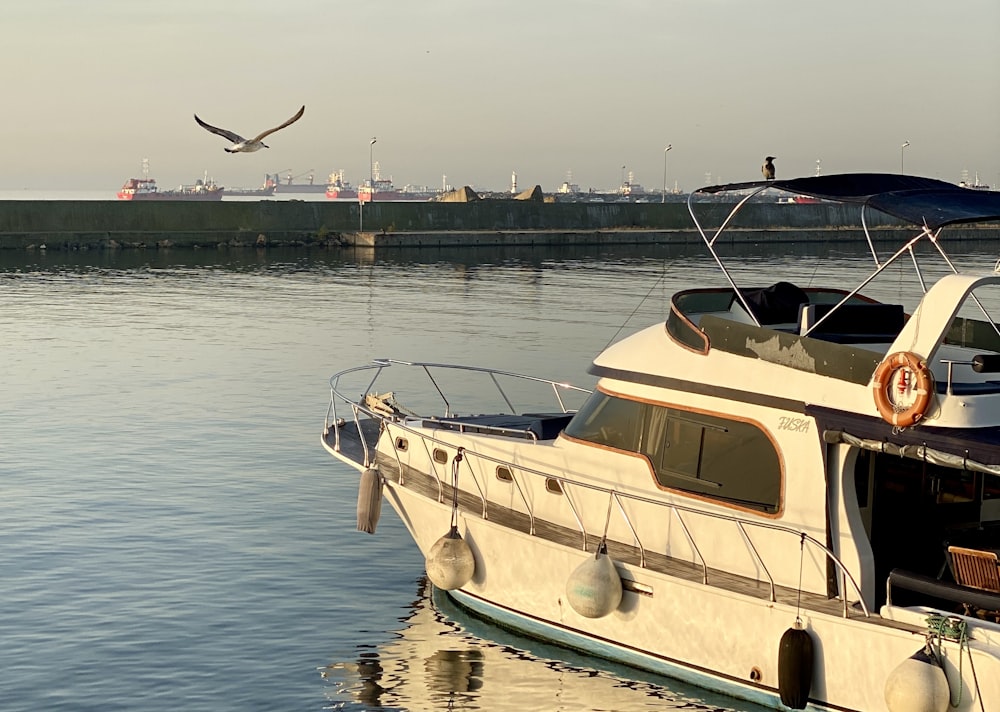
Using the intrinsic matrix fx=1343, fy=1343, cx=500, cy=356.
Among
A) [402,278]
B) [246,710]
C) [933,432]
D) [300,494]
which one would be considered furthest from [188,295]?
[933,432]

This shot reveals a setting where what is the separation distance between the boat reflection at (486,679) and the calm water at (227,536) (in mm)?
24

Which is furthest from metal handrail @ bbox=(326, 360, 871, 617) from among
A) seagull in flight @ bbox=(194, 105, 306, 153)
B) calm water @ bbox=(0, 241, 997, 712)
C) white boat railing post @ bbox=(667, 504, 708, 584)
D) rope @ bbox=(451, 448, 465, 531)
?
seagull in flight @ bbox=(194, 105, 306, 153)

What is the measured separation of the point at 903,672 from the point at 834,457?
176 cm

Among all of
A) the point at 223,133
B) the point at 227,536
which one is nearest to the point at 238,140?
the point at 223,133

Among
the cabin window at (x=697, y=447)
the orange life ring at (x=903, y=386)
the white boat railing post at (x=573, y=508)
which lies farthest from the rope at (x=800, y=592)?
the white boat railing post at (x=573, y=508)

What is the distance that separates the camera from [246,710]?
38.1ft

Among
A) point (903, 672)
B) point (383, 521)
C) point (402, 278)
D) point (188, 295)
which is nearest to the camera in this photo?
point (903, 672)

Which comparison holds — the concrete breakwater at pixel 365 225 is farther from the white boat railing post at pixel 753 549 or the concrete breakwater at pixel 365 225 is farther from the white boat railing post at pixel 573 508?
the white boat railing post at pixel 753 549

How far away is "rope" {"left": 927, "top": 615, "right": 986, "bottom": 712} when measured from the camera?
30.7 feet

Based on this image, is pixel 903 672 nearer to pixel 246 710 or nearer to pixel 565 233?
pixel 246 710

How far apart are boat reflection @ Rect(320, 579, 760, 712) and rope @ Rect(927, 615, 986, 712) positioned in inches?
74.5

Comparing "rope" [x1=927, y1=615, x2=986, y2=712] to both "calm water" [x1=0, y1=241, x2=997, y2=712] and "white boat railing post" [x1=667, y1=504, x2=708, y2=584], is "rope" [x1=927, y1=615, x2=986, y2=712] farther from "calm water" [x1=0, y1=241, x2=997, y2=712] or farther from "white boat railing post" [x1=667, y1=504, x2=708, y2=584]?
"calm water" [x1=0, y1=241, x2=997, y2=712]

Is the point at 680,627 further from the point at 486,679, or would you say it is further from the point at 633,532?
the point at 486,679

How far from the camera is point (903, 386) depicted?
987 cm
